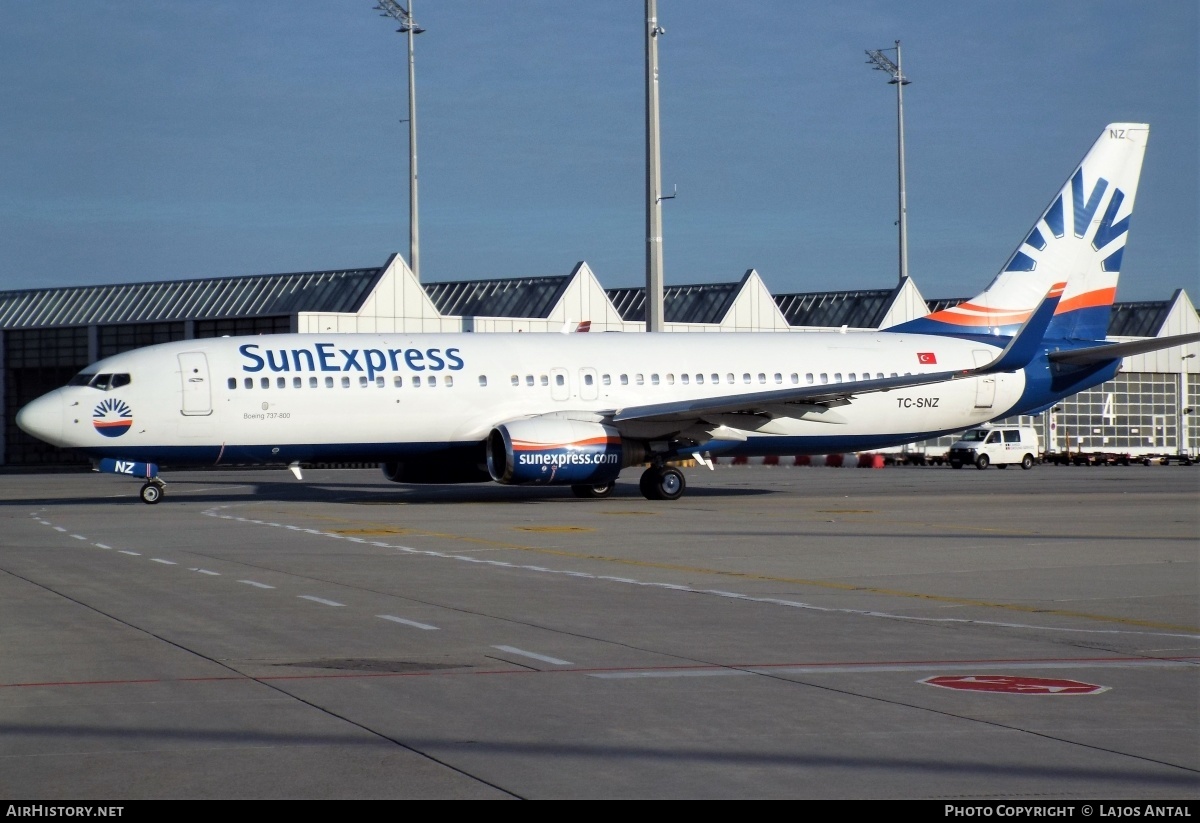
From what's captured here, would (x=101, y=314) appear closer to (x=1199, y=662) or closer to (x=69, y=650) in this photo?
(x=69, y=650)

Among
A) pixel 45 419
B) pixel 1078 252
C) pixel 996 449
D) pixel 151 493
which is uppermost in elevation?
pixel 1078 252

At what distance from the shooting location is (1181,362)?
3287 inches

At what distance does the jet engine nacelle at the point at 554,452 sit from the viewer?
104ft

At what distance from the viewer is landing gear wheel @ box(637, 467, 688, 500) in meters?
34.5

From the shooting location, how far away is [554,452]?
31891mm

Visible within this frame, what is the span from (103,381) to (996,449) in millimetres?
42575

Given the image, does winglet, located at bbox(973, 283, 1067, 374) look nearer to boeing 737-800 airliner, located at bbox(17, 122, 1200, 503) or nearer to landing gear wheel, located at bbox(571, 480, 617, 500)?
boeing 737-800 airliner, located at bbox(17, 122, 1200, 503)

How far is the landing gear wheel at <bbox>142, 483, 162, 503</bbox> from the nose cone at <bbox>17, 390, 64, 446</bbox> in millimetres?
2471

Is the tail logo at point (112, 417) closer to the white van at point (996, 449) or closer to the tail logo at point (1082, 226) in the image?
the tail logo at point (1082, 226)

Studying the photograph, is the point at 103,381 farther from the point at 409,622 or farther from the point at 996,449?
the point at 996,449

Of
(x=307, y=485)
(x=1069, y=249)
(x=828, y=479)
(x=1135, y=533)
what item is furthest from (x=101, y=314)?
(x=1135, y=533)

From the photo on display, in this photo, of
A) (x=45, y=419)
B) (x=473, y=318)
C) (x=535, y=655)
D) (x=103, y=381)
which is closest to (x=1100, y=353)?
(x=103, y=381)

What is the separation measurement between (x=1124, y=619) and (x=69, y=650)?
31.8 ft

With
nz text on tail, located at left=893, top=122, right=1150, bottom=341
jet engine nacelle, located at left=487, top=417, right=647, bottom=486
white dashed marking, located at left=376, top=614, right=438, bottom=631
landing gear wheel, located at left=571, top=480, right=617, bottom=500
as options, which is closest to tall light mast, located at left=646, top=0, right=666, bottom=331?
nz text on tail, located at left=893, top=122, right=1150, bottom=341
